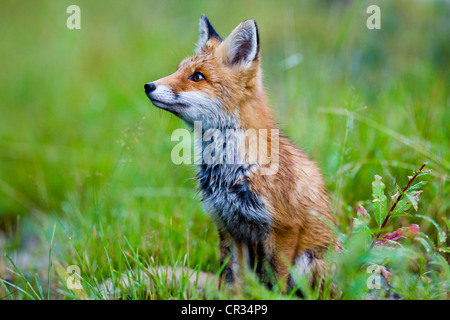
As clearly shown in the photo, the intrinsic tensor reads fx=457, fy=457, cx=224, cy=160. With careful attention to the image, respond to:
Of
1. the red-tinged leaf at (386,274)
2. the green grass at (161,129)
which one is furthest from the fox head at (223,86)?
the red-tinged leaf at (386,274)

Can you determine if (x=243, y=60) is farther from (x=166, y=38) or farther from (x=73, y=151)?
(x=166, y=38)

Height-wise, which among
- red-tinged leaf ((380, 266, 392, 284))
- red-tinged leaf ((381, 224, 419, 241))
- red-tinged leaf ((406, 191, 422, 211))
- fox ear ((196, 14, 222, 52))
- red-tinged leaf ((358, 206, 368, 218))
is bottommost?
red-tinged leaf ((380, 266, 392, 284))

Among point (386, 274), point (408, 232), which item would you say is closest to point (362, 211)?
point (408, 232)

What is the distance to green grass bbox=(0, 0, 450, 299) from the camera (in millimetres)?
3342

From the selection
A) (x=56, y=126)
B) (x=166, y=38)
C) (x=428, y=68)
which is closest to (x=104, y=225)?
(x=56, y=126)

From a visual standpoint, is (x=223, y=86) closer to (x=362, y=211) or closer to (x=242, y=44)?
(x=242, y=44)

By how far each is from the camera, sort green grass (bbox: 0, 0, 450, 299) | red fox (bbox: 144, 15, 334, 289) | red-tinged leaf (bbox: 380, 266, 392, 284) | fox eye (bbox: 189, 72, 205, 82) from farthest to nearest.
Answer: green grass (bbox: 0, 0, 450, 299)
fox eye (bbox: 189, 72, 205, 82)
red fox (bbox: 144, 15, 334, 289)
red-tinged leaf (bbox: 380, 266, 392, 284)

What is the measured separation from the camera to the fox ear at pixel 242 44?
2988 mm

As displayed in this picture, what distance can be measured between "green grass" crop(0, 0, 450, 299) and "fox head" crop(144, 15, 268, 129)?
0.64m

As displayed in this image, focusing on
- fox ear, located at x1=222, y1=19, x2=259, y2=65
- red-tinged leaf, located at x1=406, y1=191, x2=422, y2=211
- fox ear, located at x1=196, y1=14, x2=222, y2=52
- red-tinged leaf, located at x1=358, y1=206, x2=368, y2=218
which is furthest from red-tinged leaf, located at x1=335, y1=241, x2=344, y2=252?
fox ear, located at x1=196, y1=14, x2=222, y2=52

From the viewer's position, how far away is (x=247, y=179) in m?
2.97

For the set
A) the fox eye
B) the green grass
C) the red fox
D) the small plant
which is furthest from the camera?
the green grass

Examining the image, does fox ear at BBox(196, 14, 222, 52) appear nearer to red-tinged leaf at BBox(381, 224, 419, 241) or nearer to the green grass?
the green grass

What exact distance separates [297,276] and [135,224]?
159 centimetres
